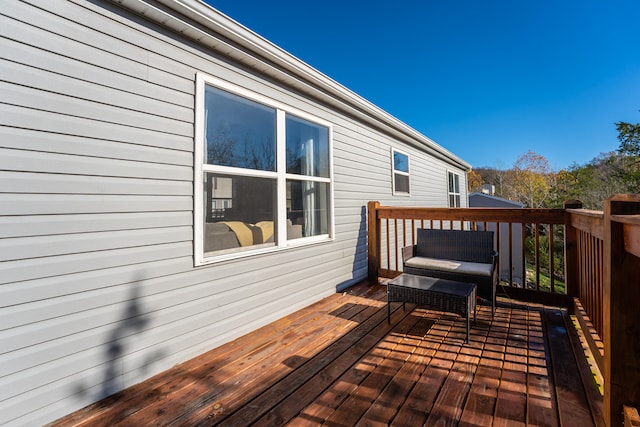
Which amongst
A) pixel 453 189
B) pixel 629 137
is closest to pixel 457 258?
pixel 453 189

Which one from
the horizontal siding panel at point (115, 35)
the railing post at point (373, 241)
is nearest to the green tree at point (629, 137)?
the railing post at point (373, 241)

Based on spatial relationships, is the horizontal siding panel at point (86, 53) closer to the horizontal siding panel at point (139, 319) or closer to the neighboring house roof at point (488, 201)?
the horizontal siding panel at point (139, 319)

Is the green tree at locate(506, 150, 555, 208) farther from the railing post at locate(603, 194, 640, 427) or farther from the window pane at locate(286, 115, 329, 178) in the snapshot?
the railing post at locate(603, 194, 640, 427)

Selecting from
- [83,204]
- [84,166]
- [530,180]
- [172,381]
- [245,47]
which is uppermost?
[530,180]

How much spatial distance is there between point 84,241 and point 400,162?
575 cm

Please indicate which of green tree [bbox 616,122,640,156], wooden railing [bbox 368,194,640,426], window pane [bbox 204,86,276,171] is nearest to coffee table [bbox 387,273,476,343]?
wooden railing [bbox 368,194,640,426]

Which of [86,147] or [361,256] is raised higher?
[86,147]

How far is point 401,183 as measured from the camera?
6.38m

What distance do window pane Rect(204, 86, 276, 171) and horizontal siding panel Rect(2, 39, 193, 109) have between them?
254 mm

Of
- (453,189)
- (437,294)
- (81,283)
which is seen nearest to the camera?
(81,283)

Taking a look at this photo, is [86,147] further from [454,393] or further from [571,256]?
[571,256]

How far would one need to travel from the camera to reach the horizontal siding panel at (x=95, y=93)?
1626mm

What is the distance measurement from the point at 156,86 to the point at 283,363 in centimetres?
239

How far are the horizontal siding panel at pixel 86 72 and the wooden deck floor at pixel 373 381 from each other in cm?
212
